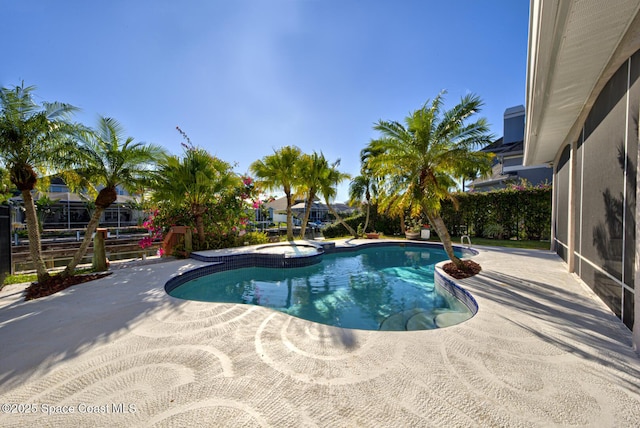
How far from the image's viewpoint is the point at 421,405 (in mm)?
2158

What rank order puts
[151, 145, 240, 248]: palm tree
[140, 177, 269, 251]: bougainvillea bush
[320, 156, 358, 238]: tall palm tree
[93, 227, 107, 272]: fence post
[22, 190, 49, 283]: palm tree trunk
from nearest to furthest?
[22, 190, 49, 283]: palm tree trunk
[93, 227, 107, 272]: fence post
[151, 145, 240, 248]: palm tree
[140, 177, 269, 251]: bougainvillea bush
[320, 156, 358, 238]: tall palm tree

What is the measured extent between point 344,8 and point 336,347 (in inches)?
377

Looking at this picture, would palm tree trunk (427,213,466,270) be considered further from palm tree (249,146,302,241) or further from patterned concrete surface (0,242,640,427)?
palm tree (249,146,302,241)

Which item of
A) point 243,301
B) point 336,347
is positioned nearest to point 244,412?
point 336,347

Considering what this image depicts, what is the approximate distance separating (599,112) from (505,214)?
11641 millimetres

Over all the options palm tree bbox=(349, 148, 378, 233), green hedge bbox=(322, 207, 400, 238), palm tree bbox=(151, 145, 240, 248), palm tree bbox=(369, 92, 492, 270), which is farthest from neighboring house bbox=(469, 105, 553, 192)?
palm tree bbox=(151, 145, 240, 248)

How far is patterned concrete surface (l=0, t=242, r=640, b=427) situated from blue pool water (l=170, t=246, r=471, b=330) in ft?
4.43

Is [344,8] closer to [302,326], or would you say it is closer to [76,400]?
[302,326]

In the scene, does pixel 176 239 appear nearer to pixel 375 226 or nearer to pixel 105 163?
pixel 105 163

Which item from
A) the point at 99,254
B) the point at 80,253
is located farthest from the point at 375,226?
the point at 80,253

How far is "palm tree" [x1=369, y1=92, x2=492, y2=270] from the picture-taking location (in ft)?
23.2

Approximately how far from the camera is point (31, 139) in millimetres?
5414

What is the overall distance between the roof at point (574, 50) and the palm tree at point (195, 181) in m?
10.0

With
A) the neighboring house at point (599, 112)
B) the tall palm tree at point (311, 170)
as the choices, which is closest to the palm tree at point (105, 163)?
the tall palm tree at point (311, 170)
